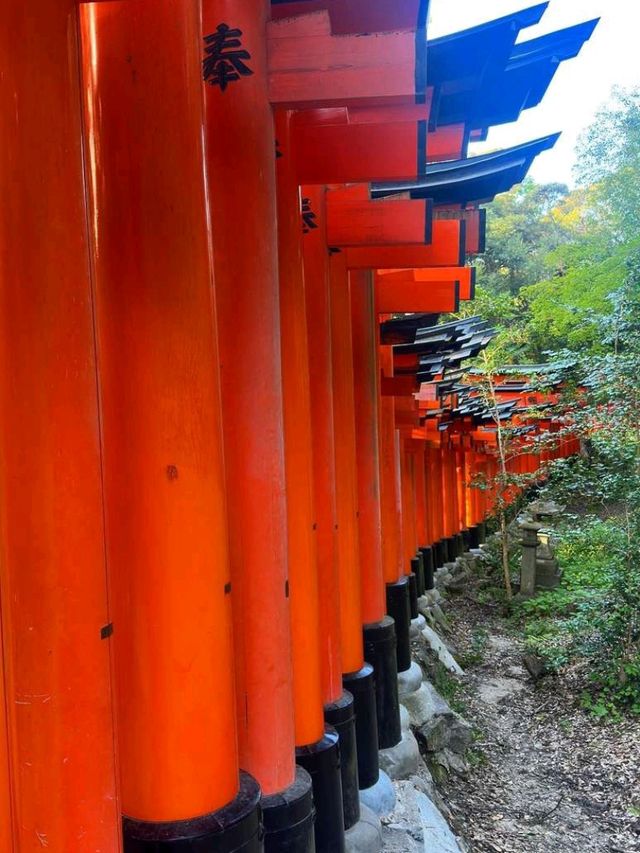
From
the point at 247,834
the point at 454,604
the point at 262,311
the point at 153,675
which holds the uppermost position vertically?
the point at 262,311

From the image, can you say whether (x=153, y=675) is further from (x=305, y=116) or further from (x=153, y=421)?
(x=305, y=116)

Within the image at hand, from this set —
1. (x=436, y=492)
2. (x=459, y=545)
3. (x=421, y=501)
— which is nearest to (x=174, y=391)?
(x=421, y=501)

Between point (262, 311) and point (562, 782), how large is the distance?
20.4ft

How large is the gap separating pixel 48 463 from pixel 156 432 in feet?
1.51

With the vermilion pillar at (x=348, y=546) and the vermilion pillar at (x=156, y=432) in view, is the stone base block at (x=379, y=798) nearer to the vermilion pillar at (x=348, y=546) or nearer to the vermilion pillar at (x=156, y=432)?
the vermilion pillar at (x=348, y=546)

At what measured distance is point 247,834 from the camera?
236 centimetres

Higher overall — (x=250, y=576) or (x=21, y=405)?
(x=21, y=405)

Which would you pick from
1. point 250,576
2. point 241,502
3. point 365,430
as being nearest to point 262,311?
point 241,502

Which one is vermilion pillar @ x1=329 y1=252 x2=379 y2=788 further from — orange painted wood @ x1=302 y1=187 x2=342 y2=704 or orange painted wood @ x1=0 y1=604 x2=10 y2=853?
orange painted wood @ x1=0 y1=604 x2=10 y2=853

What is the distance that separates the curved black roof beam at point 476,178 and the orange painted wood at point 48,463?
3.33 metres

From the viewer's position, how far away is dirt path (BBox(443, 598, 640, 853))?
6.20 metres

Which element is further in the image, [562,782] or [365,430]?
[562,782]

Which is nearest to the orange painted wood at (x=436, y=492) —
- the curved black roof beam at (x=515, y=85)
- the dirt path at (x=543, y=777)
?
the dirt path at (x=543, y=777)

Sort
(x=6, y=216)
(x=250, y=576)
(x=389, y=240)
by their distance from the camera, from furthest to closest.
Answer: (x=389, y=240) → (x=250, y=576) → (x=6, y=216)
